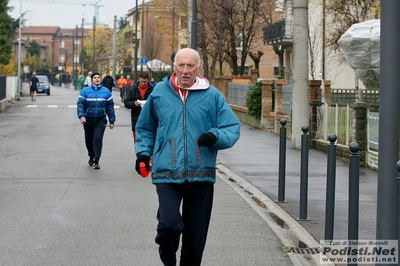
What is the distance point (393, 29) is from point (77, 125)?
828 inches

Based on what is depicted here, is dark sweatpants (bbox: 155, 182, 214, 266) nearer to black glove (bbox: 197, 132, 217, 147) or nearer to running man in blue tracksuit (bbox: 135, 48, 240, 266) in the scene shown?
running man in blue tracksuit (bbox: 135, 48, 240, 266)

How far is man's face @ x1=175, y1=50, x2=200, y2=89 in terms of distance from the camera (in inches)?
232

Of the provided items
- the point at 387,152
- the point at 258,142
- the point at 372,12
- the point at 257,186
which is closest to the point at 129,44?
the point at 372,12

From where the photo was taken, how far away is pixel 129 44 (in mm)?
104938

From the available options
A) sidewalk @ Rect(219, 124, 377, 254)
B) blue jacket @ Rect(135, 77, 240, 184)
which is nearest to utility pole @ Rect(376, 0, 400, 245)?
blue jacket @ Rect(135, 77, 240, 184)

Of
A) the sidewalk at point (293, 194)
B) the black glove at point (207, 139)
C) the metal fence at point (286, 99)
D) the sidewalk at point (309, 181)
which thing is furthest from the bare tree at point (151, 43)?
the black glove at point (207, 139)

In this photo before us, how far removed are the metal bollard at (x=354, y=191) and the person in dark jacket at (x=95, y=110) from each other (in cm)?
814

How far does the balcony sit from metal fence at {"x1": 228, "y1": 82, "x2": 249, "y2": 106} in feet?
43.5

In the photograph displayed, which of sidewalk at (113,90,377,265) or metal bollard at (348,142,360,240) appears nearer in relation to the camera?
metal bollard at (348,142,360,240)

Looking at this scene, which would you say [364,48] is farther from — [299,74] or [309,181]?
[309,181]

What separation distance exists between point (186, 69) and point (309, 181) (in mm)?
7415

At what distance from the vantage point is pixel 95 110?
46.5 feet

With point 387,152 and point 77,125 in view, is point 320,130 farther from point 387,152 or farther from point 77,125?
point 387,152

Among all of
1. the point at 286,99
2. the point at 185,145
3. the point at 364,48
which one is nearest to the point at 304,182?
the point at 185,145
